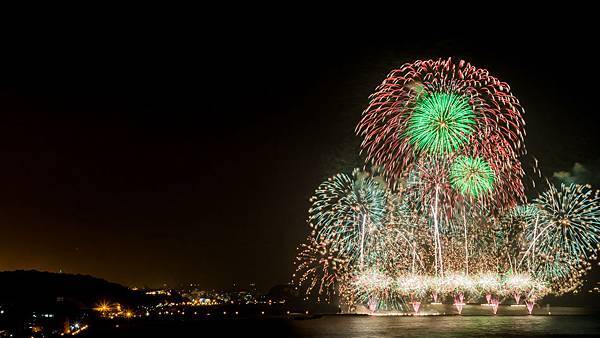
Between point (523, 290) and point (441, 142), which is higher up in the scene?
point (441, 142)

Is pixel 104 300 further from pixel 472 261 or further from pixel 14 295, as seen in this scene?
pixel 472 261

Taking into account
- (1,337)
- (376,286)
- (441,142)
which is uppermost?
(441,142)

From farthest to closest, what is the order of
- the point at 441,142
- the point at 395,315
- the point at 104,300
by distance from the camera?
the point at 104,300, the point at 395,315, the point at 441,142

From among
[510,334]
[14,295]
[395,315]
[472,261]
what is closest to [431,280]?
[472,261]

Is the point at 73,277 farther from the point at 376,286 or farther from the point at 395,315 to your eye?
the point at 376,286

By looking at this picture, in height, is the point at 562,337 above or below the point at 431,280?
below

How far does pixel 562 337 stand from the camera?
56.3 metres

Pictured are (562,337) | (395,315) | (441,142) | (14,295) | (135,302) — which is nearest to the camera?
(441,142)

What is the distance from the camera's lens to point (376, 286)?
60.1 m

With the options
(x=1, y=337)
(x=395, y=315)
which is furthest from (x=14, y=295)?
(x=395, y=315)

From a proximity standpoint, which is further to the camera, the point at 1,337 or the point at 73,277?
the point at 73,277

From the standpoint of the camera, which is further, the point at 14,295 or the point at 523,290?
the point at 14,295

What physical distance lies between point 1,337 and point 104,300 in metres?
112

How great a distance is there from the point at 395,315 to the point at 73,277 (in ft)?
393
